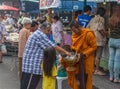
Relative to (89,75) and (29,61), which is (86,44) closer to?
(89,75)

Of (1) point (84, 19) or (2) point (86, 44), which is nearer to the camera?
(2) point (86, 44)

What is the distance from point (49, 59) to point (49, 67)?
0.15 m

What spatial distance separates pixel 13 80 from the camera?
33.7 ft

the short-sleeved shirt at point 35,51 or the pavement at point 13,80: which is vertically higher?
the short-sleeved shirt at point 35,51

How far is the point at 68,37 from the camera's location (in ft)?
40.4

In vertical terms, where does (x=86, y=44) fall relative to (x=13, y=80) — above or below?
above

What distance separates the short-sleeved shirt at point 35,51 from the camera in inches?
253

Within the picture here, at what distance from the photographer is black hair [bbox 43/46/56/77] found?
243 inches

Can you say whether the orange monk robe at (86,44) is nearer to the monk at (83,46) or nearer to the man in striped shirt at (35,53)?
the monk at (83,46)

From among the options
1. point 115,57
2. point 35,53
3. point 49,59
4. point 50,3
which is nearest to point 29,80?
point 35,53

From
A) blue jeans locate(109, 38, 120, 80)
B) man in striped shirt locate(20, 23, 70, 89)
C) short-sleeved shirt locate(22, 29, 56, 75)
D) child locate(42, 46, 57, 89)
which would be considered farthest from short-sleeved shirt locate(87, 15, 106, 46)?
child locate(42, 46, 57, 89)

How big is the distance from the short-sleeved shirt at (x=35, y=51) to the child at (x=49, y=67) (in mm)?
224

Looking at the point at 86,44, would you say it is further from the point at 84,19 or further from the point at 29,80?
the point at 84,19

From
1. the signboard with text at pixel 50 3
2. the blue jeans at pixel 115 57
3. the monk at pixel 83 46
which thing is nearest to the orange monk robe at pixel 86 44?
the monk at pixel 83 46
